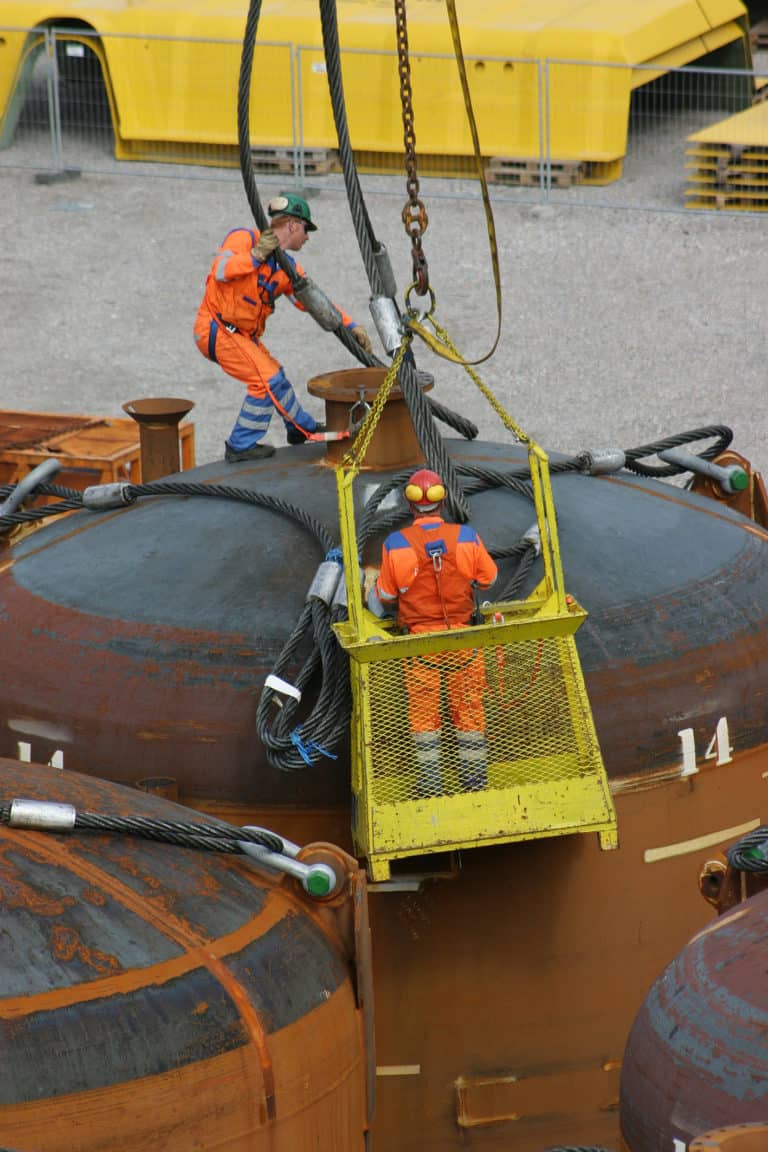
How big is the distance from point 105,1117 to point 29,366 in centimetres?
1628

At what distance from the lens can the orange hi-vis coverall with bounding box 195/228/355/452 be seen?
1098 cm

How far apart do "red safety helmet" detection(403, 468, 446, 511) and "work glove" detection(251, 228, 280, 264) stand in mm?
2656

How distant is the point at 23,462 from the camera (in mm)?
15164

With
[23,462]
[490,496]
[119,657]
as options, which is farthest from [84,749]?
[23,462]

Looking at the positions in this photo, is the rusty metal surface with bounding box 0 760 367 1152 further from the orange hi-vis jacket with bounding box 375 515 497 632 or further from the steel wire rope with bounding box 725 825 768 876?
the orange hi-vis jacket with bounding box 375 515 497 632

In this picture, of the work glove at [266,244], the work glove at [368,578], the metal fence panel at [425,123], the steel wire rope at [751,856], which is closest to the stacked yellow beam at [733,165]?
the metal fence panel at [425,123]

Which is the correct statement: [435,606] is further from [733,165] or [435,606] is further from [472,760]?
[733,165]

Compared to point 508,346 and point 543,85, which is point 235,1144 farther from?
point 543,85

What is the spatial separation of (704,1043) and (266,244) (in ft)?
19.4

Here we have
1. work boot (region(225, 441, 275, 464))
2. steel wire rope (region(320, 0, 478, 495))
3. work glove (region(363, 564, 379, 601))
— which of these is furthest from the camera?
work boot (region(225, 441, 275, 464))

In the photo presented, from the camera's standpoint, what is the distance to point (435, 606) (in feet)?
28.2

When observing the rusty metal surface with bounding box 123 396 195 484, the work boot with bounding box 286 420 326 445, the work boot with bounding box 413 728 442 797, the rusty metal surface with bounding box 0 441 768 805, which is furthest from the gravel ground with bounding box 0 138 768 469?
the work boot with bounding box 413 728 442 797

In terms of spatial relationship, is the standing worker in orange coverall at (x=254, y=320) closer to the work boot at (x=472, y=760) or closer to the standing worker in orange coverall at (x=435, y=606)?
the standing worker in orange coverall at (x=435, y=606)

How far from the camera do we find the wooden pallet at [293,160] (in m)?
26.1
